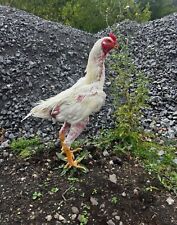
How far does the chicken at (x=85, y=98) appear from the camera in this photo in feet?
12.7

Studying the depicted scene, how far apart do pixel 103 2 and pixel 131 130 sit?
Result: 30.1ft

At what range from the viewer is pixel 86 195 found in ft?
13.2

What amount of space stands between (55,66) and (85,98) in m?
2.92

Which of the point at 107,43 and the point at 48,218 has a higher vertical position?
the point at 107,43

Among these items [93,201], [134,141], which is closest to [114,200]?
[93,201]

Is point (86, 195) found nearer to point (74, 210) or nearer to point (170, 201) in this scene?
point (74, 210)

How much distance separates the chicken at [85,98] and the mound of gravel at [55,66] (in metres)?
1.23

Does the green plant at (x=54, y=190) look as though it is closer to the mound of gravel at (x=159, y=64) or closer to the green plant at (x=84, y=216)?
the green plant at (x=84, y=216)

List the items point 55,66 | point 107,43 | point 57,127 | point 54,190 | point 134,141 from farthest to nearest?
point 55,66
point 57,127
point 134,141
point 54,190
point 107,43

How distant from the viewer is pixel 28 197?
4.08m

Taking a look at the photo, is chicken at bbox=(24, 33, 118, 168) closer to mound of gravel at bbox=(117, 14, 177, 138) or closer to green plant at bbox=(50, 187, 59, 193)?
Answer: green plant at bbox=(50, 187, 59, 193)

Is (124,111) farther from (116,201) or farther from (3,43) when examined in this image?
(3,43)

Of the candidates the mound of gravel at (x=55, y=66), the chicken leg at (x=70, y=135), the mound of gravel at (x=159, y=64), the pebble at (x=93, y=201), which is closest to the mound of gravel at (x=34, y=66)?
the mound of gravel at (x=55, y=66)

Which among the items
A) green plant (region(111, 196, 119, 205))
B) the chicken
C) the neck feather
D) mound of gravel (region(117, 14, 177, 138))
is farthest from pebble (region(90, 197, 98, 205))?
mound of gravel (region(117, 14, 177, 138))
